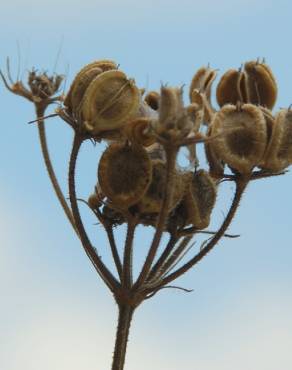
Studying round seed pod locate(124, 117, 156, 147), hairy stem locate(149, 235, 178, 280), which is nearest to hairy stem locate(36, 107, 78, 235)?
hairy stem locate(149, 235, 178, 280)

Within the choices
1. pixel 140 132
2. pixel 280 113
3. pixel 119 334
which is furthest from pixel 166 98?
pixel 119 334

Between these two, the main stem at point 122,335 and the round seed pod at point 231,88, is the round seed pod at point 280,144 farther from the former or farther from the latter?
the main stem at point 122,335

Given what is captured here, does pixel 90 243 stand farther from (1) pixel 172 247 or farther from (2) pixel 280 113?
(2) pixel 280 113

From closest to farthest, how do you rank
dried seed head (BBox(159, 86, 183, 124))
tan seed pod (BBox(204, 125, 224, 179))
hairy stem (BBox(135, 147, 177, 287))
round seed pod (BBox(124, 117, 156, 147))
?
dried seed head (BBox(159, 86, 183, 124)) < hairy stem (BBox(135, 147, 177, 287)) < round seed pod (BBox(124, 117, 156, 147)) < tan seed pod (BBox(204, 125, 224, 179))

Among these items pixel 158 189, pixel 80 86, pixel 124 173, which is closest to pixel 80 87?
pixel 80 86

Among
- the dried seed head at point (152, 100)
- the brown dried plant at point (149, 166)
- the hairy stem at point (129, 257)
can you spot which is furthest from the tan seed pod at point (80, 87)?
the hairy stem at point (129, 257)

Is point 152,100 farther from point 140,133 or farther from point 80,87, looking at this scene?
point 140,133

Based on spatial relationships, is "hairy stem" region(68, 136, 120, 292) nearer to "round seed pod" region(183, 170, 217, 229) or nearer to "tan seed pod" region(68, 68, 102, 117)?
"tan seed pod" region(68, 68, 102, 117)
